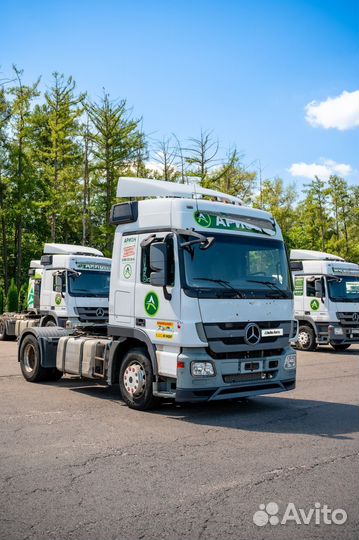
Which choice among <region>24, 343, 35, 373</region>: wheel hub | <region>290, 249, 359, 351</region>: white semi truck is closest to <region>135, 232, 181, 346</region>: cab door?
<region>24, 343, 35, 373</region>: wheel hub

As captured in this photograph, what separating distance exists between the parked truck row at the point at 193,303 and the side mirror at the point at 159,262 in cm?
1

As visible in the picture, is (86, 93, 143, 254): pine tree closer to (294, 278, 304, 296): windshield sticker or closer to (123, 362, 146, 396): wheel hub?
(294, 278, 304, 296): windshield sticker

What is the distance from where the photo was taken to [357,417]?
829cm

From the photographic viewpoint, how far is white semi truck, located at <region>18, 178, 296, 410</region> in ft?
25.6

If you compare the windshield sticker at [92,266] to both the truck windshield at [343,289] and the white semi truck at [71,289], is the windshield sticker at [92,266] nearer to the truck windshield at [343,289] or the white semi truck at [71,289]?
the white semi truck at [71,289]

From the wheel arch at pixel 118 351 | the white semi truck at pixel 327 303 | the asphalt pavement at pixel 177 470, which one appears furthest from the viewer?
the white semi truck at pixel 327 303

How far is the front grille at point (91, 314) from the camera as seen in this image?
57.6ft

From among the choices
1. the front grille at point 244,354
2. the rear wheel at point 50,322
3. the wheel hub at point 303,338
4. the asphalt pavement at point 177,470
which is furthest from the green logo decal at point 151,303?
the wheel hub at point 303,338

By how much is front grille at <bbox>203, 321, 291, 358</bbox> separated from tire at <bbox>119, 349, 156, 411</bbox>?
3.46 ft

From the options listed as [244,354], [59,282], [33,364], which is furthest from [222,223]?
[59,282]

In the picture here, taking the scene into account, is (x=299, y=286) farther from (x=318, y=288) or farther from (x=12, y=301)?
(x=12, y=301)

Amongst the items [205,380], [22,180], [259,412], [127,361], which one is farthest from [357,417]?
[22,180]

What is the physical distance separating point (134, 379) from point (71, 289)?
31.6ft

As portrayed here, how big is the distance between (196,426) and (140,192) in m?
3.74
